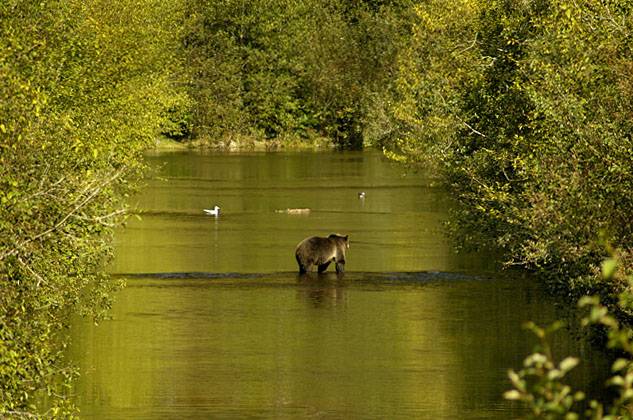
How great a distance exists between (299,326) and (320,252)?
329 inches

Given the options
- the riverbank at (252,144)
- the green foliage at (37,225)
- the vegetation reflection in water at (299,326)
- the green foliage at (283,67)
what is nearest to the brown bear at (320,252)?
the vegetation reflection in water at (299,326)

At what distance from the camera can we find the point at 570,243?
23.8 metres

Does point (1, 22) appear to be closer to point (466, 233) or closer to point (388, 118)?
point (466, 233)

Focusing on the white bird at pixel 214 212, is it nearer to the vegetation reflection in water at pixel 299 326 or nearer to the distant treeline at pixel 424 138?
the vegetation reflection in water at pixel 299 326

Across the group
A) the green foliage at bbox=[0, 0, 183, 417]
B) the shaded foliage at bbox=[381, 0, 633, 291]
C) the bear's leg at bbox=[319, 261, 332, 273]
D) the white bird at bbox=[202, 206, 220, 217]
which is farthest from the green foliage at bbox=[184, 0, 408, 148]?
the green foliage at bbox=[0, 0, 183, 417]

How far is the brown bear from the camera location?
45562 millimetres

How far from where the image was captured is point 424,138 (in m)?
49.7

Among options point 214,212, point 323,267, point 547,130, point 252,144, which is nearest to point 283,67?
point 252,144

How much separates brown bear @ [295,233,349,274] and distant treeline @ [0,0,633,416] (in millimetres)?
3860

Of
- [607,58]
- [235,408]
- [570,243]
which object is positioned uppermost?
[607,58]

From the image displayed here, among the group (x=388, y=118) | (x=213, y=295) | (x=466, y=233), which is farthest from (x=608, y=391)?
(x=388, y=118)

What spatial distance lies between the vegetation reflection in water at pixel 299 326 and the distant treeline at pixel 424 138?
1823 mm

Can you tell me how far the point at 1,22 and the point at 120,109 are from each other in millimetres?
23395

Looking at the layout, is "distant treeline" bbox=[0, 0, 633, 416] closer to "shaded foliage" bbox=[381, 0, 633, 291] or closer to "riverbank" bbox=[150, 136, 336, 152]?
"shaded foliage" bbox=[381, 0, 633, 291]
